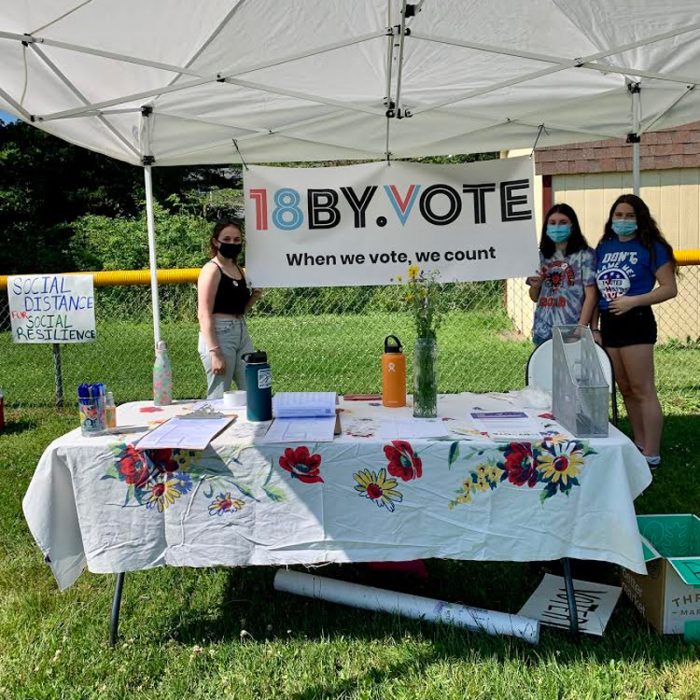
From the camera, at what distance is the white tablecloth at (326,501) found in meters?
2.38

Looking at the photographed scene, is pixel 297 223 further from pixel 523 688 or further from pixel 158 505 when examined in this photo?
pixel 523 688

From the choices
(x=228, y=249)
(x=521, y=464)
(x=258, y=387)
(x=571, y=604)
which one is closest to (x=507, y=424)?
(x=521, y=464)

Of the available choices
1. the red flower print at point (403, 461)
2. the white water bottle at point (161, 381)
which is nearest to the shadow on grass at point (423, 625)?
the red flower print at point (403, 461)

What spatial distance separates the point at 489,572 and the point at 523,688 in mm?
871

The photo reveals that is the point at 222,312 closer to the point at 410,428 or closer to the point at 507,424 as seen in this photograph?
the point at 410,428

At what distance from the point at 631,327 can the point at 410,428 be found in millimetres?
2191

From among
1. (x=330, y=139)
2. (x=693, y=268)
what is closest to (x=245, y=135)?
(x=330, y=139)

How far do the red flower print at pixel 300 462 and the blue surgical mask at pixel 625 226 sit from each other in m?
2.62

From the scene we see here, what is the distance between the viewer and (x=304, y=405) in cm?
289

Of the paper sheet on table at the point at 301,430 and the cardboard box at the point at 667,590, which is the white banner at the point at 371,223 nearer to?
the paper sheet on table at the point at 301,430

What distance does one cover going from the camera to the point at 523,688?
7.32 ft

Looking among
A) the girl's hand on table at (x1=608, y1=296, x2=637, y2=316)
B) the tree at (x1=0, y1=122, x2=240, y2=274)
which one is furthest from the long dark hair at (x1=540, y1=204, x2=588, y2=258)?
the tree at (x1=0, y1=122, x2=240, y2=274)

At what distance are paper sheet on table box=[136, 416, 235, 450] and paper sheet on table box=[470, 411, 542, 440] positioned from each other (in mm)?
1005

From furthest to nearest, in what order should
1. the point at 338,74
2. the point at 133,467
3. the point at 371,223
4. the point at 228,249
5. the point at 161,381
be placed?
the point at 371,223, the point at 228,249, the point at 338,74, the point at 161,381, the point at 133,467
